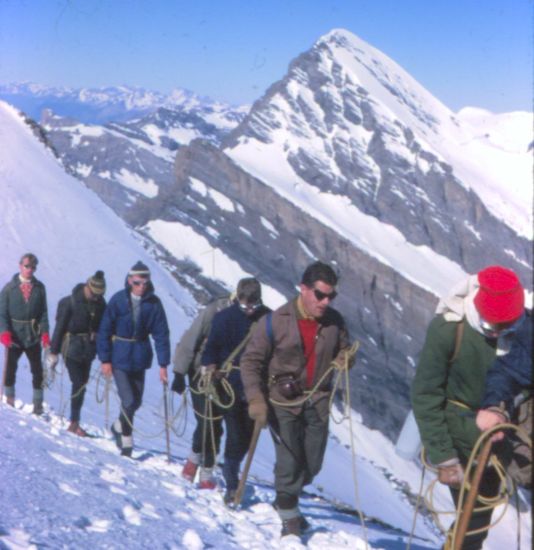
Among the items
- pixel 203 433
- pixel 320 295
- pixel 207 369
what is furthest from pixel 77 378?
pixel 320 295

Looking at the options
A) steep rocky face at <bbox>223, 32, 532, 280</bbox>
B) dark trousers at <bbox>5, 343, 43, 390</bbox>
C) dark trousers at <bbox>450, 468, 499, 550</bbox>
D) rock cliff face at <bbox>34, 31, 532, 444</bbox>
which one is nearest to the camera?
dark trousers at <bbox>450, 468, 499, 550</bbox>

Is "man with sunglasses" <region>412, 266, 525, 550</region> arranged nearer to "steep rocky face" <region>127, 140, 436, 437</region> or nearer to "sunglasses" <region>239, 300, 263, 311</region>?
"sunglasses" <region>239, 300, 263, 311</region>

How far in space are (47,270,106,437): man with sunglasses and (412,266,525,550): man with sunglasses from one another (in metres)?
5.36

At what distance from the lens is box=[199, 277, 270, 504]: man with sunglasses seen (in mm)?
6914

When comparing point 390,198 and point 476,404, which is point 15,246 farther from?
point 390,198

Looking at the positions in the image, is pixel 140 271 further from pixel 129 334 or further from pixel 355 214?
pixel 355 214

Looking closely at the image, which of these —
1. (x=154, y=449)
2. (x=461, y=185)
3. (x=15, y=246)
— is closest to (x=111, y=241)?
(x=15, y=246)

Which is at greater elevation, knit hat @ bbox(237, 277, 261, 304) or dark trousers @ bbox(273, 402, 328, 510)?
knit hat @ bbox(237, 277, 261, 304)

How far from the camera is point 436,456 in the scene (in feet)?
14.3

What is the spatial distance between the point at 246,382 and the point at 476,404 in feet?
6.52

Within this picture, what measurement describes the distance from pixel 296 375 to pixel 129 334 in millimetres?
2824

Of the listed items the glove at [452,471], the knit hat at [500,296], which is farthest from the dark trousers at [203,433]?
the knit hat at [500,296]

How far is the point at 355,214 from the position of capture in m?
152

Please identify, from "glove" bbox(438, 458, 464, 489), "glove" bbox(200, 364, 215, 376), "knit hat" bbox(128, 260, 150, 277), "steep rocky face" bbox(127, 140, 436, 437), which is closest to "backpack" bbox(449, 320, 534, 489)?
"glove" bbox(438, 458, 464, 489)
